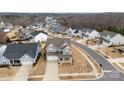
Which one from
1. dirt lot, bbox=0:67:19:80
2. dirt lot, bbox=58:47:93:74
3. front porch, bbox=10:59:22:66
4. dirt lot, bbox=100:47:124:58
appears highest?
dirt lot, bbox=100:47:124:58

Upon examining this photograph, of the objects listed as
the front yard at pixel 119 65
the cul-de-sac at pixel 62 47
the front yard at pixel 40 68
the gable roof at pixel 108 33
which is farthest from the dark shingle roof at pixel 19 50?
the front yard at pixel 119 65

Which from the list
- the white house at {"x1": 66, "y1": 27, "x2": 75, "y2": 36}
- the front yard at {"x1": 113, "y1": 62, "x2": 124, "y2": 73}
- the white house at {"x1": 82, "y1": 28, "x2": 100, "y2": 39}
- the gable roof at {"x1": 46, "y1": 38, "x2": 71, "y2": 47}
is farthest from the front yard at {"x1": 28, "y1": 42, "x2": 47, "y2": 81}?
the front yard at {"x1": 113, "y1": 62, "x2": 124, "y2": 73}

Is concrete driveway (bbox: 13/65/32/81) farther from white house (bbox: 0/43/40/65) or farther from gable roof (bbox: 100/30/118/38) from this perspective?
gable roof (bbox: 100/30/118/38)

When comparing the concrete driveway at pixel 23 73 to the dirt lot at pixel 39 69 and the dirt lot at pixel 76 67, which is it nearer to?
the dirt lot at pixel 39 69

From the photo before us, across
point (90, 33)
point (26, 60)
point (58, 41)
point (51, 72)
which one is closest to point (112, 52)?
point (90, 33)

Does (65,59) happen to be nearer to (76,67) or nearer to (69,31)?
(76,67)
